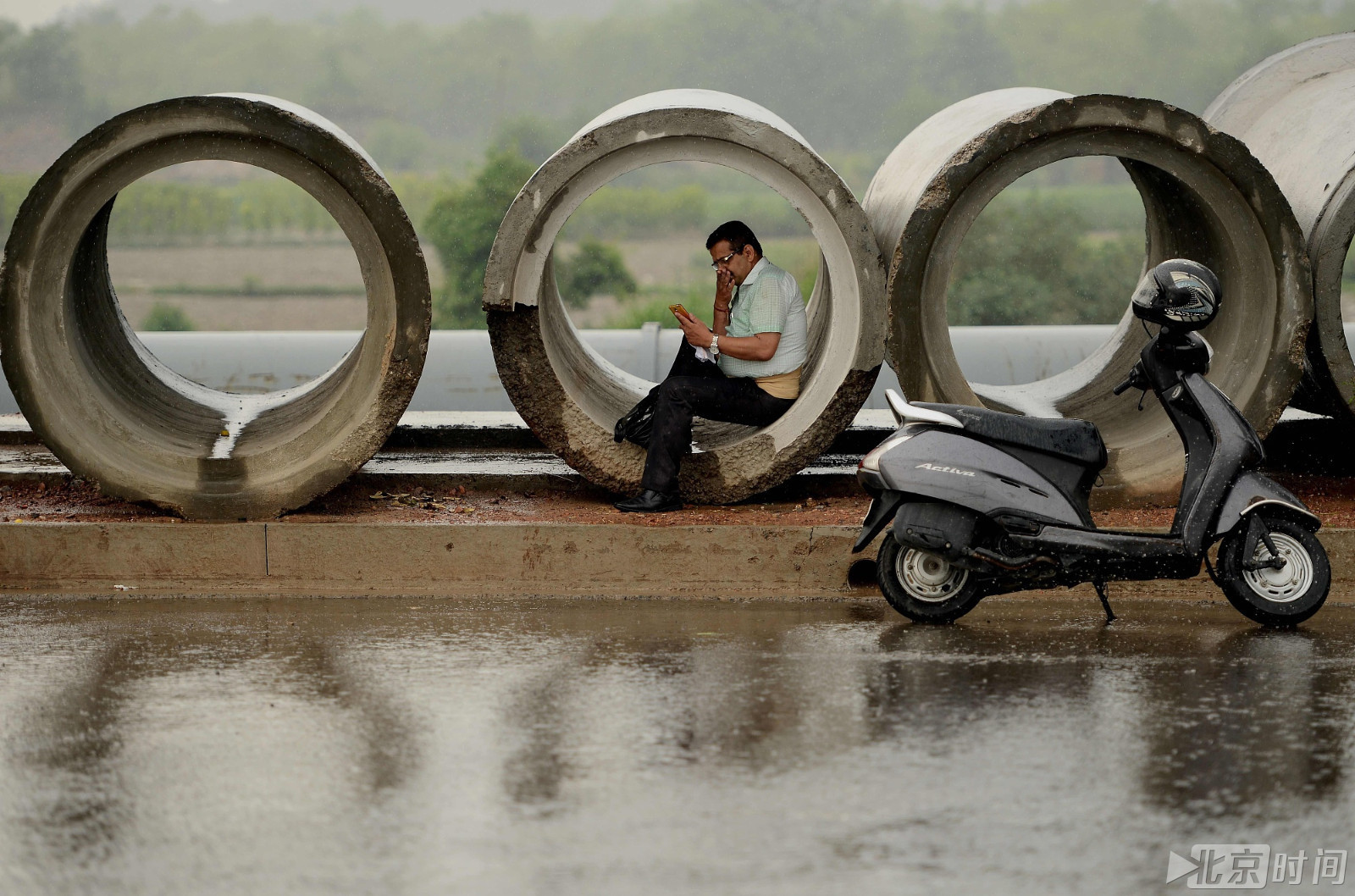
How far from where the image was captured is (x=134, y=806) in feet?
13.4

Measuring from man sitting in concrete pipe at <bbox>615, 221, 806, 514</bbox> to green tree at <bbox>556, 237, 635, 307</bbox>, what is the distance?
105 feet

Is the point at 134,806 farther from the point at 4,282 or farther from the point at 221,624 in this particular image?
the point at 4,282

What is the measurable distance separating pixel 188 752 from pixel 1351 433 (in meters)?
7.05

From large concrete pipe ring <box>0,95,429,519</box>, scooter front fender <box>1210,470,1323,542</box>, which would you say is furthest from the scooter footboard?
large concrete pipe ring <box>0,95,429,519</box>

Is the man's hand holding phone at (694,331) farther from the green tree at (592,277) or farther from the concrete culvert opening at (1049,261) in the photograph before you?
the green tree at (592,277)

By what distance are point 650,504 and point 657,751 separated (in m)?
3.31

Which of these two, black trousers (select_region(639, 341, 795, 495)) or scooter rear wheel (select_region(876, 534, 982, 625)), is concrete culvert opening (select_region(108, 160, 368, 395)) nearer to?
black trousers (select_region(639, 341, 795, 495))

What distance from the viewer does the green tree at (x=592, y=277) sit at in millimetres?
40312

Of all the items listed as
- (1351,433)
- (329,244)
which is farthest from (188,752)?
(329,244)

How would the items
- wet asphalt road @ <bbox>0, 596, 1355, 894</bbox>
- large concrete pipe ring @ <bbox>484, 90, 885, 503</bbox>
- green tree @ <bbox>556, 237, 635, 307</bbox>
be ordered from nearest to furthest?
wet asphalt road @ <bbox>0, 596, 1355, 894</bbox>
large concrete pipe ring @ <bbox>484, 90, 885, 503</bbox>
green tree @ <bbox>556, 237, 635, 307</bbox>

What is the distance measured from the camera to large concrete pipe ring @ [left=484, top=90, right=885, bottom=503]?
766 cm

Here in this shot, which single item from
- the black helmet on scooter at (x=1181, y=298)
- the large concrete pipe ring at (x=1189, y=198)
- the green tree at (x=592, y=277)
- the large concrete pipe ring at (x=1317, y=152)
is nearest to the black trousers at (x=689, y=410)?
the large concrete pipe ring at (x=1189, y=198)

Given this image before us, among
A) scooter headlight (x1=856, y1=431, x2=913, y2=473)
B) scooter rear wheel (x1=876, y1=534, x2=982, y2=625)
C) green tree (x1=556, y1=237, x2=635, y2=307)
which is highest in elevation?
green tree (x1=556, y1=237, x2=635, y2=307)

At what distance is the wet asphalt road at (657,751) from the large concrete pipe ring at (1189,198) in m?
1.93
